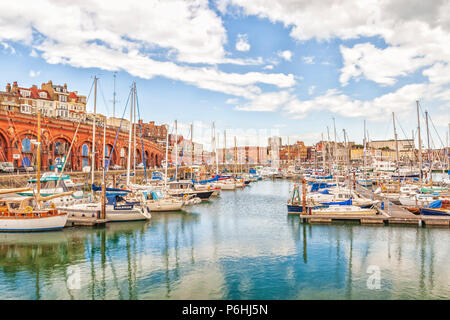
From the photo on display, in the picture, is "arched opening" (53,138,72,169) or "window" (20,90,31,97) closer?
"arched opening" (53,138,72,169)

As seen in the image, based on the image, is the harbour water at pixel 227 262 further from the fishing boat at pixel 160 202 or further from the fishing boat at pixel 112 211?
the fishing boat at pixel 160 202

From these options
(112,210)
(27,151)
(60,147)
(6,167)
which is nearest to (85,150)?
(60,147)

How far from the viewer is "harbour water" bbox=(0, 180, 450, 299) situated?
14.5 metres

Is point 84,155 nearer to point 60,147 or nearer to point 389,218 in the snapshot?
point 60,147

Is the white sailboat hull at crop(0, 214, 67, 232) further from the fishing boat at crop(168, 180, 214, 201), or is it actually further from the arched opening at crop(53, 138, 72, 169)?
the arched opening at crop(53, 138, 72, 169)

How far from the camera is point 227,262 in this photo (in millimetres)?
18281

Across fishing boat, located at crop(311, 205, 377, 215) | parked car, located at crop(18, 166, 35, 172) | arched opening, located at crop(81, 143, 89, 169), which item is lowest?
fishing boat, located at crop(311, 205, 377, 215)

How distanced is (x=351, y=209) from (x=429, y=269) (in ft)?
41.4

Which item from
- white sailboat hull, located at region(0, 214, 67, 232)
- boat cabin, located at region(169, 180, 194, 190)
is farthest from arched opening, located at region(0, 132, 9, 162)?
white sailboat hull, located at region(0, 214, 67, 232)

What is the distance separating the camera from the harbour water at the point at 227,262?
1447 centimetres

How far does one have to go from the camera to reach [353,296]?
45.6 ft
